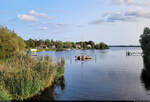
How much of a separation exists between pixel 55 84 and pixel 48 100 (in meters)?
5.53

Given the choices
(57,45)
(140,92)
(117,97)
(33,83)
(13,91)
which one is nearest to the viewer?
(13,91)

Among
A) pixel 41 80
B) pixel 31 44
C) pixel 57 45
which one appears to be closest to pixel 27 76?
pixel 41 80

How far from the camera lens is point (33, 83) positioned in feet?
47.5

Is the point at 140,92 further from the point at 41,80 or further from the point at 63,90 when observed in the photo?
the point at 41,80

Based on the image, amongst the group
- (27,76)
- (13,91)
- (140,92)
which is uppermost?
(27,76)

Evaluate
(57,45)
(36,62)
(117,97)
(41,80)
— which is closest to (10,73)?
(41,80)

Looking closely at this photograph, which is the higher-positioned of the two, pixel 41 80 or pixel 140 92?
pixel 41 80

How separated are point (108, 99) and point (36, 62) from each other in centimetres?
934

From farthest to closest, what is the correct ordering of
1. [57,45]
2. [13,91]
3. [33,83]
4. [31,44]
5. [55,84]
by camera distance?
[57,45], [31,44], [55,84], [33,83], [13,91]

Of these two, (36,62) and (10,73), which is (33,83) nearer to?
(10,73)

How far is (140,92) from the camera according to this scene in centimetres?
1769

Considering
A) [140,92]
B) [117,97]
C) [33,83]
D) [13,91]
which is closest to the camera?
[13,91]

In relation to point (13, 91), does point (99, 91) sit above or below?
below

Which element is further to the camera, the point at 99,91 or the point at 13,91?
the point at 99,91
